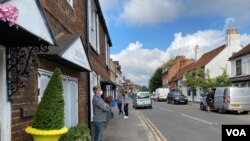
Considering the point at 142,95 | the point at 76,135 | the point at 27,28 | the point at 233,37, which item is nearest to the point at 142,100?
the point at 142,95

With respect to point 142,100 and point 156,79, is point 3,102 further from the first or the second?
point 156,79

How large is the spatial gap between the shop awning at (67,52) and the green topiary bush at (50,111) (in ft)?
3.50

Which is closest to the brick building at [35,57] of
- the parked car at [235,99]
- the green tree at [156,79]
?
the parked car at [235,99]

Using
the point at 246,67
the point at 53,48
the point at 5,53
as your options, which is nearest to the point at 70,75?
the point at 53,48

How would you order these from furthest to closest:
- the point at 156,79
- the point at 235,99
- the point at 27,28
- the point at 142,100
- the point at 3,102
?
the point at 156,79 → the point at 142,100 → the point at 235,99 → the point at 3,102 → the point at 27,28

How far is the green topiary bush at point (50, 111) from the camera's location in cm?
603

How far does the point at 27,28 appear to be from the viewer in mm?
4781

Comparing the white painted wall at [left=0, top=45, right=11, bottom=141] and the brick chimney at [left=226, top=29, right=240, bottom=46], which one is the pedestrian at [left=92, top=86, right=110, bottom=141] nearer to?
the white painted wall at [left=0, top=45, right=11, bottom=141]

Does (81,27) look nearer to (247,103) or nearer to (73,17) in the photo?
(73,17)

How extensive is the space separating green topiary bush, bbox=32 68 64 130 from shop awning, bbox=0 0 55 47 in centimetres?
73

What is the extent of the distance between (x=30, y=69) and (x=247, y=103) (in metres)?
27.9

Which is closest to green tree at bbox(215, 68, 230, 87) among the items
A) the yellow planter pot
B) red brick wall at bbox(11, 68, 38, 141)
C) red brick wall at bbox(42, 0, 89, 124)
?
red brick wall at bbox(42, 0, 89, 124)

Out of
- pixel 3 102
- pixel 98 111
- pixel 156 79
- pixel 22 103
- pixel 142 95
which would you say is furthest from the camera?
pixel 156 79

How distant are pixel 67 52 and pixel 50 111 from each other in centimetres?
200
